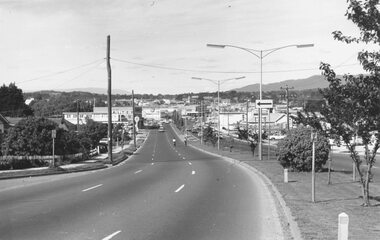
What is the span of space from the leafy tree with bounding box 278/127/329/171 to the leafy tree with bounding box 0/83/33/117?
98.0 meters

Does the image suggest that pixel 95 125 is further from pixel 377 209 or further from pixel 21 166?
pixel 377 209

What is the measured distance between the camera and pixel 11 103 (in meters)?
115

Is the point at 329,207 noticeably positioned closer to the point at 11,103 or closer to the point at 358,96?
the point at 358,96

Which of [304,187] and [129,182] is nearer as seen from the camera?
[304,187]

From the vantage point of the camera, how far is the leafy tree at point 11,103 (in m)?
114

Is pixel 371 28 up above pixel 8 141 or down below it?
above

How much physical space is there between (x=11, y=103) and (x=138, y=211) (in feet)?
359

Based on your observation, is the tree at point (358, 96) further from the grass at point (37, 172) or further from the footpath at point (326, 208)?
the grass at point (37, 172)

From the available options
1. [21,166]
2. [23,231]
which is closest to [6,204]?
[23,231]

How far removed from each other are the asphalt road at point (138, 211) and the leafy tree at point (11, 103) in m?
98.4

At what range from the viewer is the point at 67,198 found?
16500 millimetres

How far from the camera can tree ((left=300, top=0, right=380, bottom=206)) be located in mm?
10836

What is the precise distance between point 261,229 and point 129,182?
1272 centimetres

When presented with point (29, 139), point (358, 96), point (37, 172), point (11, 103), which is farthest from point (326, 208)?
point (11, 103)
